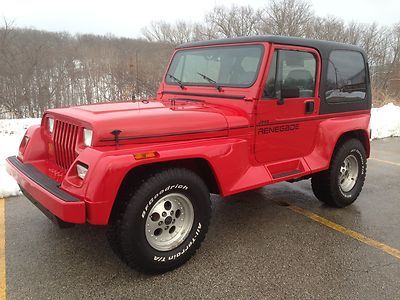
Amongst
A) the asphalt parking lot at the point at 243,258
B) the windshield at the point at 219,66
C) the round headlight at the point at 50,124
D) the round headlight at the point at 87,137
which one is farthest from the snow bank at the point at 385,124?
the round headlight at the point at 87,137

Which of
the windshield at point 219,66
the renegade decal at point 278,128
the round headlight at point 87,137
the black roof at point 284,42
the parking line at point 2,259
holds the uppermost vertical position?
the black roof at point 284,42

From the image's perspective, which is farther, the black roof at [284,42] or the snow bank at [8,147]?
the snow bank at [8,147]

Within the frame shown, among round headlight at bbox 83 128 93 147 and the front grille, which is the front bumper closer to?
the front grille

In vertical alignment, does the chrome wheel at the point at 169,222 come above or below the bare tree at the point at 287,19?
below

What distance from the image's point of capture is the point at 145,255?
292 centimetres

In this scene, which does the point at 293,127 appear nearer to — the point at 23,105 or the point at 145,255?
the point at 145,255

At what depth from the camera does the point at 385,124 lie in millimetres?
10438

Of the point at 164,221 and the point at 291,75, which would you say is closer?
the point at 164,221

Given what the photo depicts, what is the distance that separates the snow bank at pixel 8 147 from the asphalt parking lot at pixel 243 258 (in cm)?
24

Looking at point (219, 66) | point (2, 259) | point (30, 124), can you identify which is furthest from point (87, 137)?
point (30, 124)

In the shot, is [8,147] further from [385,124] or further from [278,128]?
[385,124]

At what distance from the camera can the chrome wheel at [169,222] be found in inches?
119

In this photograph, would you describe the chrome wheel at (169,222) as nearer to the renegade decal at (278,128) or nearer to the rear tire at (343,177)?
the renegade decal at (278,128)

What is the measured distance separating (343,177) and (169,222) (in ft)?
9.05
